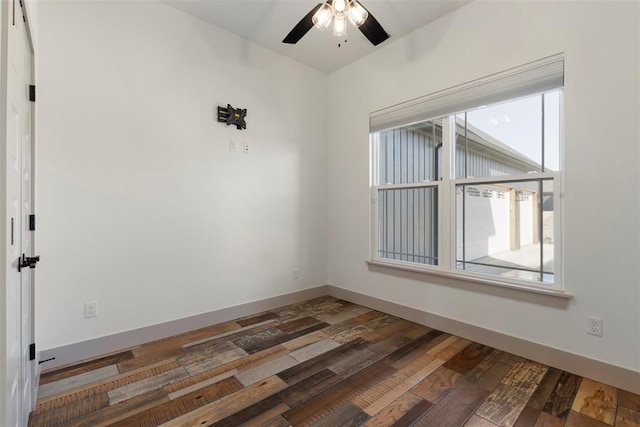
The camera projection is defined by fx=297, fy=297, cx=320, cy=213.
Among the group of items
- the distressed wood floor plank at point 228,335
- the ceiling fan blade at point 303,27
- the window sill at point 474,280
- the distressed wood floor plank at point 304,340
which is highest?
the ceiling fan blade at point 303,27

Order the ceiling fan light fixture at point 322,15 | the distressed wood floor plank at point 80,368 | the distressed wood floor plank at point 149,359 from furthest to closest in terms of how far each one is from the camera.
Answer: the distressed wood floor plank at point 149,359 → the distressed wood floor plank at point 80,368 → the ceiling fan light fixture at point 322,15

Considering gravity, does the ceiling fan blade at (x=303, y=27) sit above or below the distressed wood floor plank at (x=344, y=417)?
above

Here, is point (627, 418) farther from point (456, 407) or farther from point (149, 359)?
point (149, 359)

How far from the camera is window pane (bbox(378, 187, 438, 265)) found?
3.02m

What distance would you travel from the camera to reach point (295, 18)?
286 centimetres

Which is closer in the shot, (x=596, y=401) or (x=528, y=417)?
(x=528, y=417)

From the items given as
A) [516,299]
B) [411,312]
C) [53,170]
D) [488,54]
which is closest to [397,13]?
[488,54]

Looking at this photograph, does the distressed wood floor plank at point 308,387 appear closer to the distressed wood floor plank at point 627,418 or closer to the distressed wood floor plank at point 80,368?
the distressed wood floor plank at point 80,368

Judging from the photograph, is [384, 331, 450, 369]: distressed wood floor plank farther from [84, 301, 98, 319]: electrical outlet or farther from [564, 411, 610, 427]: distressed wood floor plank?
[84, 301, 98, 319]: electrical outlet

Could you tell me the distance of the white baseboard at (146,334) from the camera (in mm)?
2215

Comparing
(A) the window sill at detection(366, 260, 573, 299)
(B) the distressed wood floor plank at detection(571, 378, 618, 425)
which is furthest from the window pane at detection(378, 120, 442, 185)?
(B) the distressed wood floor plank at detection(571, 378, 618, 425)

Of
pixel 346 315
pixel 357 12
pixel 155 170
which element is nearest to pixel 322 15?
pixel 357 12

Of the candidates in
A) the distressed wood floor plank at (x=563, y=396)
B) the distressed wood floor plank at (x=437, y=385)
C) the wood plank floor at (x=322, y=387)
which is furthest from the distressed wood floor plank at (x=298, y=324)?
the distressed wood floor plank at (x=563, y=396)

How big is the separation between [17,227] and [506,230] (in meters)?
3.25
